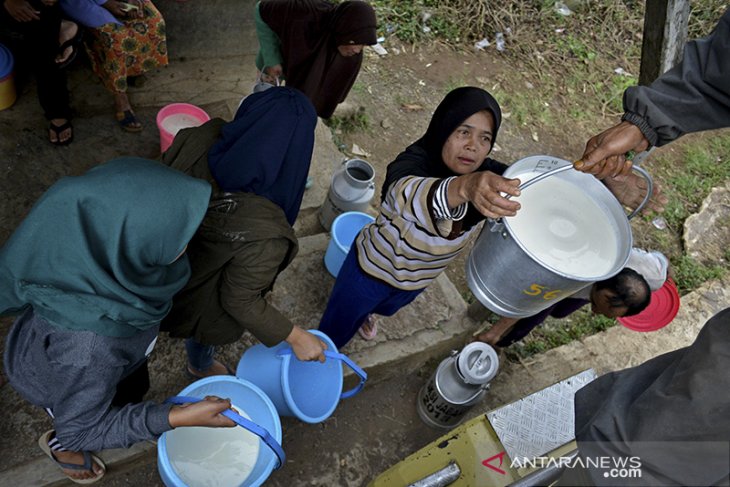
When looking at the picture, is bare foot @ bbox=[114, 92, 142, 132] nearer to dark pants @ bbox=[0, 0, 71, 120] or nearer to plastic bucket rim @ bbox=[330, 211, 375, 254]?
dark pants @ bbox=[0, 0, 71, 120]

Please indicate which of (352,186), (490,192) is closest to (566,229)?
(490,192)

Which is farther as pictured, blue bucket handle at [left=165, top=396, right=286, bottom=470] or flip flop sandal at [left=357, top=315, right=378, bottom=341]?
flip flop sandal at [left=357, top=315, right=378, bottom=341]

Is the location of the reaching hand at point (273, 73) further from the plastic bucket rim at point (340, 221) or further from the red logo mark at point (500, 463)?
the red logo mark at point (500, 463)

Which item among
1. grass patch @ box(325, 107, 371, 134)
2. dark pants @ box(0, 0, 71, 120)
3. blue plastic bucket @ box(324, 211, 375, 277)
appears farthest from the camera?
grass patch @ box(325, 107, 371, 134)

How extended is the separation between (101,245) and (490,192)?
3.51 feet

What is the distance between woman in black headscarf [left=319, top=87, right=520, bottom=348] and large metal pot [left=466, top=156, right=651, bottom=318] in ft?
0.40

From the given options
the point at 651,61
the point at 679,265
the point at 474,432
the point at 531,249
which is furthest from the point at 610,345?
the point at 531,249

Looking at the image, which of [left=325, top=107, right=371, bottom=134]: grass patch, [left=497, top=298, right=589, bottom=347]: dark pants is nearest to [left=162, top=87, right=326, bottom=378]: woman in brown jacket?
[left=497, top=298, right=589, bottom=347]: dark pants

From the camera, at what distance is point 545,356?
11.8ft

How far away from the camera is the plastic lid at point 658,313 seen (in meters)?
3.12

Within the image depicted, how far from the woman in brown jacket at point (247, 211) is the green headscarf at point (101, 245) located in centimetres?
30

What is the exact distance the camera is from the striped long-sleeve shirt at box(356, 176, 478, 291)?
177 centimetres

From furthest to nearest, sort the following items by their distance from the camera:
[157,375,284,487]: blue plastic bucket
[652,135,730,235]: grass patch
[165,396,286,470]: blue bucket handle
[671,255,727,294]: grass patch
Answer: [652,135,730,235]: grass patch < [671,255,727,294]: grass patch < [157,375,284,487]: blue plastic bucket < [165,396,286,470]: blue bucket handle


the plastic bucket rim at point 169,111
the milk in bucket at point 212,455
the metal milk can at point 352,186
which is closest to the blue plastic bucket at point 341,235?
the metal milk can at point 352,186
